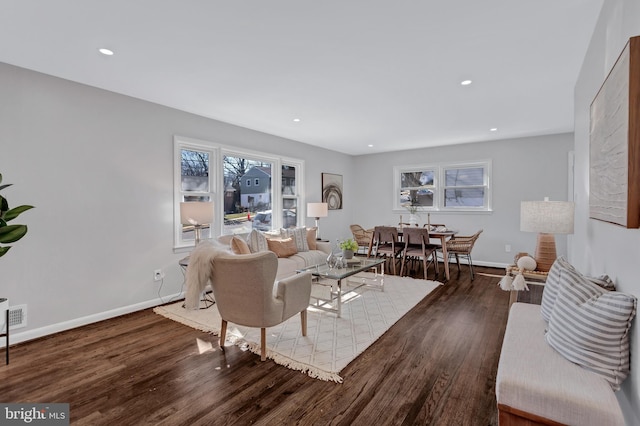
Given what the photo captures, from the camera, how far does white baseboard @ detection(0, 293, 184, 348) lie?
2.80 metres

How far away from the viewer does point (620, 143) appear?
1.37m

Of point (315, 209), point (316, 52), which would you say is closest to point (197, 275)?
point (316, 52)

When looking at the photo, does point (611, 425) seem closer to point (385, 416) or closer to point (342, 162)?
point (385, 416)

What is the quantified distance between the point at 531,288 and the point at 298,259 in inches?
142

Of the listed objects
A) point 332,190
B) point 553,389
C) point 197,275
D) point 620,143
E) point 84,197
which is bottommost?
point 553,389

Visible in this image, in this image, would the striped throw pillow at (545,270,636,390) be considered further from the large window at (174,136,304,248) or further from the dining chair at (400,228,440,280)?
the large window at (174,136,304,248)

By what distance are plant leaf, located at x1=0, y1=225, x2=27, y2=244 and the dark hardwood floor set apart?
1.05 metres

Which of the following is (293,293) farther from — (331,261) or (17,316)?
(17,316)

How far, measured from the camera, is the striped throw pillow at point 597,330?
135 centimetres

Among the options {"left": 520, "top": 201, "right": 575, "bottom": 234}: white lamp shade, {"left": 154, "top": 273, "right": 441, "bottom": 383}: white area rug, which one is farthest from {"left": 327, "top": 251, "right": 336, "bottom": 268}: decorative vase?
{"left": 520, "top": 201, "right": 575, "bottom": 234}: white lamp shade

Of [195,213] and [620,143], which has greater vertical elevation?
[620,143]

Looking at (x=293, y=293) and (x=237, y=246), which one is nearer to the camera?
(x=293, y=293)

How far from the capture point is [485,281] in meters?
4.91

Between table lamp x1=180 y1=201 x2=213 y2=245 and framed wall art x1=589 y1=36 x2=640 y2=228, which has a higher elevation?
framed wall art x1=589 y1=36 x2=640 y2=228
